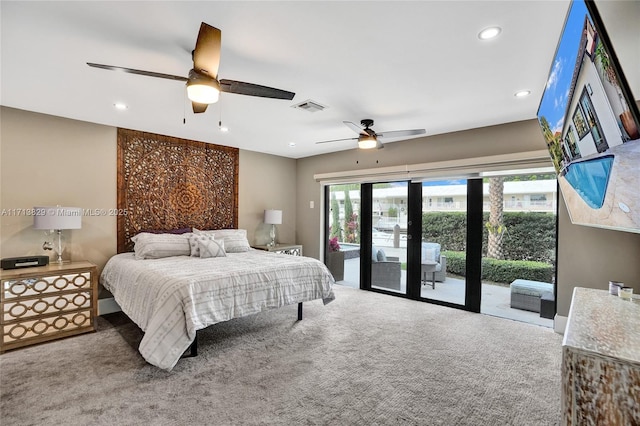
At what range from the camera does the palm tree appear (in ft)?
13.7

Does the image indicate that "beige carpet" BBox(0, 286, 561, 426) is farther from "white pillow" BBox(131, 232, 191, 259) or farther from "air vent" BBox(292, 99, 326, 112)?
"air vent" BBox(292, 99, 326, 112)

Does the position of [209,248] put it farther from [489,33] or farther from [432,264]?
[489,33]

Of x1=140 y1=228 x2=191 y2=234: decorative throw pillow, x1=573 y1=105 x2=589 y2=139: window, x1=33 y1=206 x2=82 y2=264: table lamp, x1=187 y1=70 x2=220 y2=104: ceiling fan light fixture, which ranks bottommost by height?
x1=140 y1=228 x2=191 y2=234: decorative throw pillow

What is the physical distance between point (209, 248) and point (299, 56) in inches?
111

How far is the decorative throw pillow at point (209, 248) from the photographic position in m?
4.10

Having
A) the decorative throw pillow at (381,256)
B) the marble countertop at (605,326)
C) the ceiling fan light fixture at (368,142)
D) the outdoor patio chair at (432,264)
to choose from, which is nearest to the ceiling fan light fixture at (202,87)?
the ceiling fan light fixture at (368,142)

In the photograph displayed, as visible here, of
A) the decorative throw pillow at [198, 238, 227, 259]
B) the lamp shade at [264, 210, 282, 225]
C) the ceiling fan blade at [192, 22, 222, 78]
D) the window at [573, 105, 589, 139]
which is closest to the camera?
the window at [573, 105, 589, 139]

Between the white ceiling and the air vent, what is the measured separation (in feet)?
0.28

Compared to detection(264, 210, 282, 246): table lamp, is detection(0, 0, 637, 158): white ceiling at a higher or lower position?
higher

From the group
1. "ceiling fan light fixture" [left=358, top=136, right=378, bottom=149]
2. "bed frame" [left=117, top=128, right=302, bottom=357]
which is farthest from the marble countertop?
"bed frame" [left=117, top=128, right=302, bottom=357]

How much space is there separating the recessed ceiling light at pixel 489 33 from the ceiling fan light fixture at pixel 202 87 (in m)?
1.71

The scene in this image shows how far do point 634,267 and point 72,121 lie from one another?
6514mm

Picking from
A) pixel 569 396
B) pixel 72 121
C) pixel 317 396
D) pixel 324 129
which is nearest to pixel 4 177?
pixel 72 121

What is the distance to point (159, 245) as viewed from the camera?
3.97 meters
